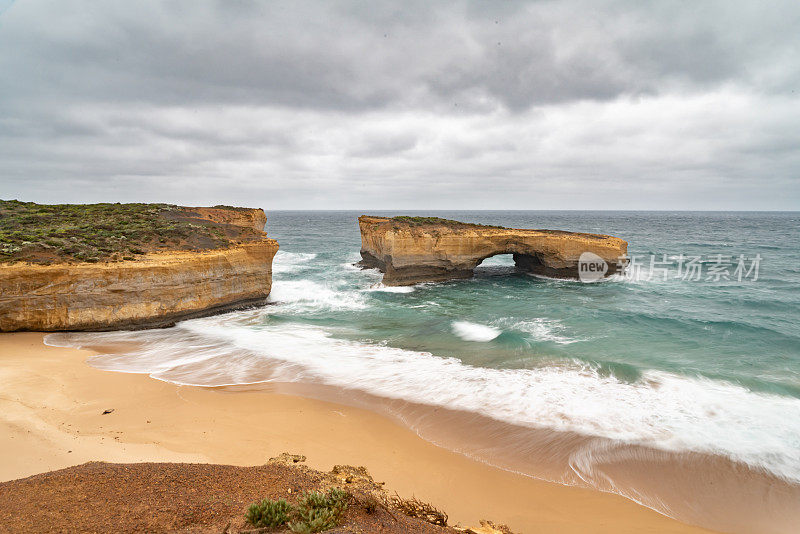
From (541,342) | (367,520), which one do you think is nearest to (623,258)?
(541,342)

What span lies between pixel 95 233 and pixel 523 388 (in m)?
19.4

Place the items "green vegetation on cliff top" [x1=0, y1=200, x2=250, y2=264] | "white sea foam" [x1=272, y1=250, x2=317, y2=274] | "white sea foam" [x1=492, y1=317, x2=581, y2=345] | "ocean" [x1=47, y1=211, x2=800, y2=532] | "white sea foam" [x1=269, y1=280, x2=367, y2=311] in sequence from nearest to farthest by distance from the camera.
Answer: "ocean" [x1=47, y1=211, x2=800, y2=532], "green vegetation on cliff top" [x1=0, y1=200, x2=250, y2=264], "white sea foam" [x1=492, y1=317, x2=581, y2=345], "white sea foam" [x1=269, y1=280, x2=367, y2=311], "white sea foam" [x1=272, y1=250, x2=317, y2=274]

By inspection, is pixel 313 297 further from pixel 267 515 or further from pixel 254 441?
pixel 267 515

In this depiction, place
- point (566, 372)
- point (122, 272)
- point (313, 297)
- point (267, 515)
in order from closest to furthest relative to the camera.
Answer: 1. point (267, 515)
2. point (566, 372)
3. point (122, 272)
4. point (313, 297)

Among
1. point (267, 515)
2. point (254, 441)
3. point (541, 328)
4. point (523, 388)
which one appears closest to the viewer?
point (267, 515)

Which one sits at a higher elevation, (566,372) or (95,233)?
(95,233)

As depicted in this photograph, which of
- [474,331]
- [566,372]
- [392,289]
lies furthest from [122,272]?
[566,372]

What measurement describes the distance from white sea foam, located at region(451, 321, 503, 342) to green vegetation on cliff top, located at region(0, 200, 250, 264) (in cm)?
1150

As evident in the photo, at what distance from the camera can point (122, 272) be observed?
14.0 meters

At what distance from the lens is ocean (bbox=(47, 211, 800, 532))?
24.3 feet

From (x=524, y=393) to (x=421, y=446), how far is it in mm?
3661

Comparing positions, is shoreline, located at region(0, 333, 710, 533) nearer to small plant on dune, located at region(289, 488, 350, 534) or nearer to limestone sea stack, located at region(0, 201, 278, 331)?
small plant on dune, located at region(289, 488, 350, 534)

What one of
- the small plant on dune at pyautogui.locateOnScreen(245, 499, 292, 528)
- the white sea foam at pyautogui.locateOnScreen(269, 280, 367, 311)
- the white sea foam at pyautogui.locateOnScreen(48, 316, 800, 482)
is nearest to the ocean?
the white sea foam at pyautogui.locateOnScreen(48, 316, 800, 482)

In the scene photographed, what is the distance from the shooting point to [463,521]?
5871 millimetres
